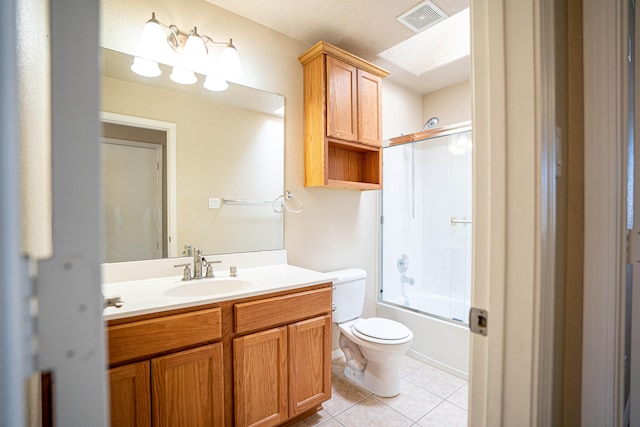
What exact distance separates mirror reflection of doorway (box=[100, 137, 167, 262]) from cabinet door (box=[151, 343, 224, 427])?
2.11 ft

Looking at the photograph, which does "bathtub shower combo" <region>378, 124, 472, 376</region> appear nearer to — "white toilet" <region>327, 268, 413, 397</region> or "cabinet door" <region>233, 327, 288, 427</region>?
"white toilet" <region>327, 268, 413, 397</region>

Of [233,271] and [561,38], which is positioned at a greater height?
[561,38]

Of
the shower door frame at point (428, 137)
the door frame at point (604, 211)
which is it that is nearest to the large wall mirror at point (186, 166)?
the shower door frame at point (428, 137)

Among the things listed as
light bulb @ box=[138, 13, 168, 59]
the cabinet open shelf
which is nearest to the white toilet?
the cabinet open shelf

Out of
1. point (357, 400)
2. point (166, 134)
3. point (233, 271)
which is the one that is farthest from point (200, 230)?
point (357, 400)

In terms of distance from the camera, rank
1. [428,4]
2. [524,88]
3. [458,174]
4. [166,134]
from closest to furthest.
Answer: [524,88] < [166,134] < [428,4] < [458,174]

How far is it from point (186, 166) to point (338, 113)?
3.63 ft

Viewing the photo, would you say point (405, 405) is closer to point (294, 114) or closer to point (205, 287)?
point (205, 287)

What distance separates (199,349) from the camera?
49.6 inches

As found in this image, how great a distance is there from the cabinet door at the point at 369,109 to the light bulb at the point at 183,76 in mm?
1181

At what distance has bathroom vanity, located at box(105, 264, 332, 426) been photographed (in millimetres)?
1118

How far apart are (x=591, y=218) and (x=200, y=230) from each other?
1.77m

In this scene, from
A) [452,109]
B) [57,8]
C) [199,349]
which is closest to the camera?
[57,8]

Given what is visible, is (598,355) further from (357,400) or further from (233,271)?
(233,271)
